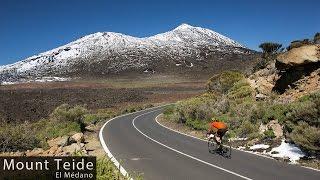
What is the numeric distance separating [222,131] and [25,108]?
39.0 m

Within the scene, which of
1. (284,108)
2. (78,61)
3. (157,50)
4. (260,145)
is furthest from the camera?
(157,50)

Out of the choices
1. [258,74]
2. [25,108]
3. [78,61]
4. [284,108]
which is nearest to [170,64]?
[78,61]

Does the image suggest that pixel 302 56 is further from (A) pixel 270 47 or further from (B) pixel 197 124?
(A) pixel 270 47

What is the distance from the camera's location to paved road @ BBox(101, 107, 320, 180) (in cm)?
1411

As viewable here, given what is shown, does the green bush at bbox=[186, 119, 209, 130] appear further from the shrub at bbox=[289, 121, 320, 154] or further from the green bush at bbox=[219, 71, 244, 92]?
the green bush at bbox=[219, 71, 244, 92]

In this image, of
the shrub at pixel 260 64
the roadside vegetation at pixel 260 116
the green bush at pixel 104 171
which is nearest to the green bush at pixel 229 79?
the shrub at pixel 260 64

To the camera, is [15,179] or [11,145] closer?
[15,179]

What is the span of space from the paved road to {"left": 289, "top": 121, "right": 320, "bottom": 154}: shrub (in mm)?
1362

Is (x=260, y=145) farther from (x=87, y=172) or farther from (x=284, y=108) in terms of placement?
(x=87, y=172)

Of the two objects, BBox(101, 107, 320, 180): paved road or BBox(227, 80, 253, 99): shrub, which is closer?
BBox(101, 107, 320, 180): paved road

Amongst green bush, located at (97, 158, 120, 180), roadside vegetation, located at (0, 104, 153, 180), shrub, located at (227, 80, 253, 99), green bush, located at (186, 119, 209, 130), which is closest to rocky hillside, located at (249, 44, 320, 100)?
shrub, located at (227, 80, 253, 99)

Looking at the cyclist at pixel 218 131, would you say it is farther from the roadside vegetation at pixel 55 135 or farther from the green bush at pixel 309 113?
the roadside vegetation at pixel 55 135

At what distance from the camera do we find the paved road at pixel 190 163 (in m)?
14.1

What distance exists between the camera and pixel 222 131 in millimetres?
18484
